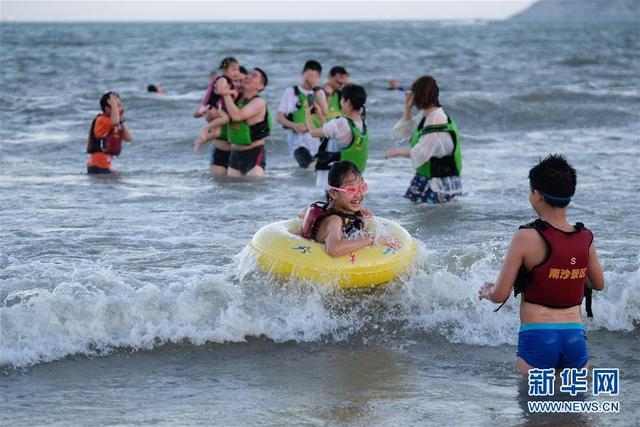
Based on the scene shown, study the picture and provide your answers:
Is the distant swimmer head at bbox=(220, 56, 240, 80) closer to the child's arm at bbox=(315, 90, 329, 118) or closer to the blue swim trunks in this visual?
the child's arm at bbox=(315, 90, 329, 118)

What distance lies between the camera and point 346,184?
5.99m

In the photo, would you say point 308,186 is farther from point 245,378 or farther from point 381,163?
point 245,378

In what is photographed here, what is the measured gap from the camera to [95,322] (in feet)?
18.7

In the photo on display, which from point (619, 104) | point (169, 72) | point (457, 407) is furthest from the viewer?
point (169, 72)

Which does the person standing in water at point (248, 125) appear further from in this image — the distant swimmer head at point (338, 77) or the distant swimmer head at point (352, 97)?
the distant swimmer head at point (352, 97)

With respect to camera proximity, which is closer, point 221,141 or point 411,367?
point 411,367

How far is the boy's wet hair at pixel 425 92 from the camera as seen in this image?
8.70m

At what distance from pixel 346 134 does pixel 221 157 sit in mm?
3105

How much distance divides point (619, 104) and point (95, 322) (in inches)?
713

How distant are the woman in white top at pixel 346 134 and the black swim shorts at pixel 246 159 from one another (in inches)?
85.7

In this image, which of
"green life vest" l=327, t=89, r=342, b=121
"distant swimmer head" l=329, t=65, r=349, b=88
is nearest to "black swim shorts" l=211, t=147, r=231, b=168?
"green life vest" l=327, t=89, r=342, b=121

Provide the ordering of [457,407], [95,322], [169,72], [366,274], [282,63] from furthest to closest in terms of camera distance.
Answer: [282,63] → [169,72] → [366,274] → [95,322] → [457,407]

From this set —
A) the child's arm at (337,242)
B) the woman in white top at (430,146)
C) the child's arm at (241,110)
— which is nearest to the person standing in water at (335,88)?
the child's arm at (241,110)

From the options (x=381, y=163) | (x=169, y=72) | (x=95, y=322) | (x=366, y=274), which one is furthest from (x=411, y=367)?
(x=169, y=72)
